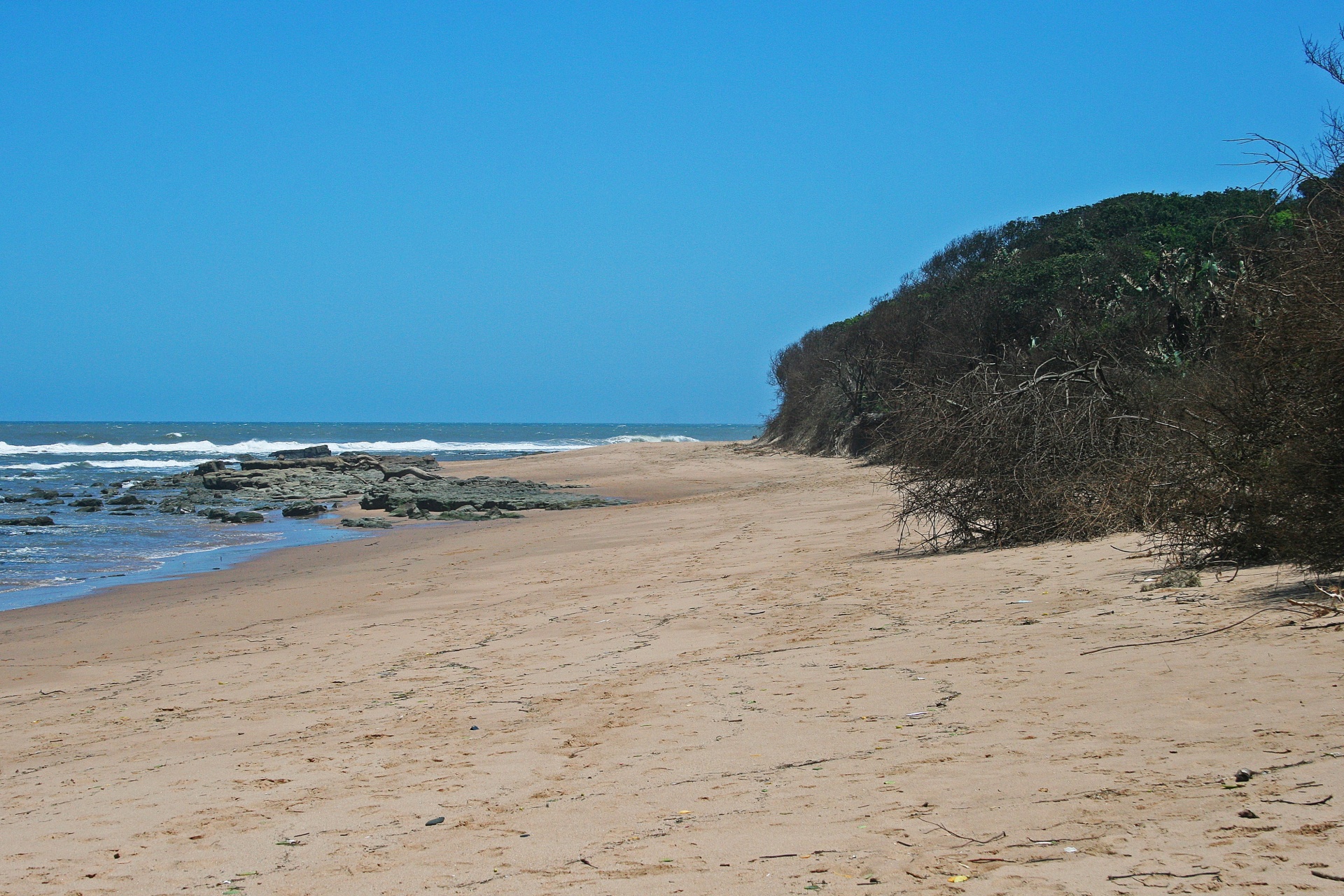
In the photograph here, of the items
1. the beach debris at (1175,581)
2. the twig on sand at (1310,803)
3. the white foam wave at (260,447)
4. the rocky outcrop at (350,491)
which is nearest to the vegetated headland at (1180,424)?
the beach debris at (1175,581)

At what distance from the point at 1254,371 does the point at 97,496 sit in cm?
2955

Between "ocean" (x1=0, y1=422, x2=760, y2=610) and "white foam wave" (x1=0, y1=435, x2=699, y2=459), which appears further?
"white foam wave" (x1=0, y1=435, x2=699, y2=459)

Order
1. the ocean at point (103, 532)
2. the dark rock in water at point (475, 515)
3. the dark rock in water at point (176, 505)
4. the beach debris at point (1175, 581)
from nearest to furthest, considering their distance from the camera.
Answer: the beach debris at point (1175, 581)
the ocean at point (103, 532)
the dark rock in water at point (475, 515)
the dark rock in water at point (176, 505)

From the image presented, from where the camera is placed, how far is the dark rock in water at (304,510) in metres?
23.5

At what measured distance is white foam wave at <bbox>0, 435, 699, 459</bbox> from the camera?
61.8 meters

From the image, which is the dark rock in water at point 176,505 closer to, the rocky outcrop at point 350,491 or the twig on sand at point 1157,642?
the rocky outcrop at point 350,491

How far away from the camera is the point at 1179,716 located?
4.08 m

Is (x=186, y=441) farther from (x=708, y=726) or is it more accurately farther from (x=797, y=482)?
(x=708, y=726)

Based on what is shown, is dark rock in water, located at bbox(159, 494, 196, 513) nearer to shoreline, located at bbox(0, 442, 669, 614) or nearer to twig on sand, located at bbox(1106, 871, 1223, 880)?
shoreline, located at bbox(0, 442, 669, 614)

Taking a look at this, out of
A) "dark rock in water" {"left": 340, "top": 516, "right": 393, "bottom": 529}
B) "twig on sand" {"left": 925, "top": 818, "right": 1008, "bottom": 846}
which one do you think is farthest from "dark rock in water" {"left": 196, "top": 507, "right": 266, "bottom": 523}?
"twig on sand" {"left": 925, "top": 818, "right": 1008, "bottom": 846}

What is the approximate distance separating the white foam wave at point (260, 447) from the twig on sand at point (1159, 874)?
5341 cm

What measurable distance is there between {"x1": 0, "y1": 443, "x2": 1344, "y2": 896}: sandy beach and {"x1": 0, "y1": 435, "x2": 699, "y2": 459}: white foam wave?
4813 centimetres

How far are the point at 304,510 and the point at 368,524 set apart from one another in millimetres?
3844

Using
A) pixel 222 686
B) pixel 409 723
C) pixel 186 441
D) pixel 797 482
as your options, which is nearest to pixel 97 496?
pixel 797 482
